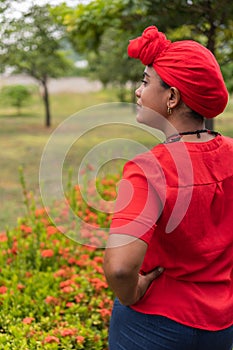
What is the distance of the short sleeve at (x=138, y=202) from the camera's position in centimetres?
138

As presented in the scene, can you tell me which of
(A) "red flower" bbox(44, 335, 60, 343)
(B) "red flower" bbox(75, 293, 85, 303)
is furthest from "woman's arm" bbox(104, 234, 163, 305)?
(B) "red flower" bbox(75, 293, 85, 303)

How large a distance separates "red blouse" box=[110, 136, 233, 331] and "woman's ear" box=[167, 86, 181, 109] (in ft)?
0.45

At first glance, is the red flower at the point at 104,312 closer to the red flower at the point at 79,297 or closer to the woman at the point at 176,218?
the red flower at the point at 79,297

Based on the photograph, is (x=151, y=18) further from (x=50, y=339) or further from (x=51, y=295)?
(x=50, y=339)

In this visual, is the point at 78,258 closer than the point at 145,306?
No

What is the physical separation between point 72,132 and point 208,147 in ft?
54.9

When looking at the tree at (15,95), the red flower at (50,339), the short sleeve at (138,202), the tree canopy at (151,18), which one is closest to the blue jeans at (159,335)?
the short sleeve at (138,202)

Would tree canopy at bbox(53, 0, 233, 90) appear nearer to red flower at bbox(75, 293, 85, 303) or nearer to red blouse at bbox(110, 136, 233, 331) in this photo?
red flower at bbox(75, 293, 85, 303)

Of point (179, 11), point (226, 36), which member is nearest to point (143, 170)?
point (179, 11)

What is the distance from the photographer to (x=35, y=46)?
9094 mm

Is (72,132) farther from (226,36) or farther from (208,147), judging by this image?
(208,147)

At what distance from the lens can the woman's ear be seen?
5.08 feet

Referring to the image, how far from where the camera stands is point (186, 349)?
1.68m

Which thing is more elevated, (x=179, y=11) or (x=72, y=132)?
(x=179, y=11)
